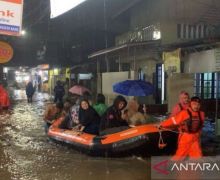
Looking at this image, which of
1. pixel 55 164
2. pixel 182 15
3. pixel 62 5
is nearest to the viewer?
pixel 62 5

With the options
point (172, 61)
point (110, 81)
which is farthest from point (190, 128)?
point (110, 81)

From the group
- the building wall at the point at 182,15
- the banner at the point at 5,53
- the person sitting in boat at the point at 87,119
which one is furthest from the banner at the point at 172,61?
the banner at the point at 5,53

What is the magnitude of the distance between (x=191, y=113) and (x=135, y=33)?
44.1 feet

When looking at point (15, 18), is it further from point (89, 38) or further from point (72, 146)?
point (89, 38)

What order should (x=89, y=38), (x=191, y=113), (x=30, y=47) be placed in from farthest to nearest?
(x=30, y=47) → (x=89, y=38) → (x=191, y=113)

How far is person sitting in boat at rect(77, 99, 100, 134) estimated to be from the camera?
33.1 ft

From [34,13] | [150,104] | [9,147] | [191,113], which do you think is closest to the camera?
[191,113]

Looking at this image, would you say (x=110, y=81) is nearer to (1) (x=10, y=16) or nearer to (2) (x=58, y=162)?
Result: (1) (x=10, y=16)

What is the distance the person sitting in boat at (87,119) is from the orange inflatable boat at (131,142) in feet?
1.43

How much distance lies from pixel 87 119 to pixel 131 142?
159cm

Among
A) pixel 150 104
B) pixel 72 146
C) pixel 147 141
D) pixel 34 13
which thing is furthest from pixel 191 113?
pixel 34 13

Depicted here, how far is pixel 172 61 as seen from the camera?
1395 centimetres

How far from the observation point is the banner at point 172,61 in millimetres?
13633

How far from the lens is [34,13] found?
2689 cm
